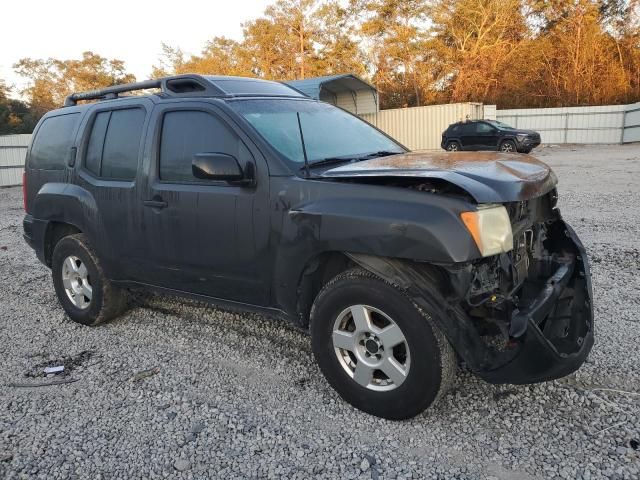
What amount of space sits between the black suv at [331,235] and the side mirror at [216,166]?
13mm

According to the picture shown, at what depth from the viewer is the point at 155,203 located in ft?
12.4

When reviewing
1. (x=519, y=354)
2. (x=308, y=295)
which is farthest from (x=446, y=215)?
(x=308, y=295)

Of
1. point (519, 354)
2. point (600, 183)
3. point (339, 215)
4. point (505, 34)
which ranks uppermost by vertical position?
point (505, 34)

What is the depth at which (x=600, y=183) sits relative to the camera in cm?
1232

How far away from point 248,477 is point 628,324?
3.21 m

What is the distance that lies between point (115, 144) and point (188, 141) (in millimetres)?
901

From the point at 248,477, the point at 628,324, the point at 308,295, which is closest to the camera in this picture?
the point at 248,477

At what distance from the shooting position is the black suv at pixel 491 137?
72.8 ft

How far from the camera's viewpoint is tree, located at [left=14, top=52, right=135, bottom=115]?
5008 centimetres

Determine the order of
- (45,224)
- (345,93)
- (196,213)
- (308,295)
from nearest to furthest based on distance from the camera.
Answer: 1. (308,295)
2. (196,213)
3. (45,224)
4. (345,93)

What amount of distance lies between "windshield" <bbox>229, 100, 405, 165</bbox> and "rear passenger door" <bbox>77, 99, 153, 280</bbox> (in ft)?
3.27

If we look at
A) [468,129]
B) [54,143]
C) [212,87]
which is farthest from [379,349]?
[468,129]

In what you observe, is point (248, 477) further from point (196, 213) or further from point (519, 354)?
point (196, 213)

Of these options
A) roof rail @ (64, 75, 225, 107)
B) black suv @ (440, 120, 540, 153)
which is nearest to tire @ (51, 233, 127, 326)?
roof rail @ (64, 75, 225, 107)
